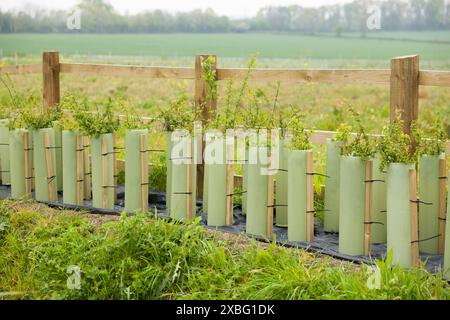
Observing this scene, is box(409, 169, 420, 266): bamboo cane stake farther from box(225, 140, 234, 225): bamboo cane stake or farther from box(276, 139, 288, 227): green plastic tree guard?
box(225, 140, 234, 225): bamboo cane stake

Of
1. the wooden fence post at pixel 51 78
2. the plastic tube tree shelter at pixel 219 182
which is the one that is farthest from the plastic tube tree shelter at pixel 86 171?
the wooden fence post at pixel 51 78

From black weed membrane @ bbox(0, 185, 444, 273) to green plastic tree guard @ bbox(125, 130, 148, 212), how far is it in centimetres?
15

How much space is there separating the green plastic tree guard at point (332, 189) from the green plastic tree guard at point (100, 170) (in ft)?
5.41

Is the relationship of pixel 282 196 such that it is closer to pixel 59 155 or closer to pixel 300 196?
pixel 300 196

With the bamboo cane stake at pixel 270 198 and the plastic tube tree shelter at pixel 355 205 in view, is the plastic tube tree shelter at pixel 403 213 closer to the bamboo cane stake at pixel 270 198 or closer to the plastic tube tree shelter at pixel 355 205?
the plastic tube tree shelter at pixel 355 205

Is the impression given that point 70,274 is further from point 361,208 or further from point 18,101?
point 18,101

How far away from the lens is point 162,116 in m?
5.26

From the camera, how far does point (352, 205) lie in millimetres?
4406

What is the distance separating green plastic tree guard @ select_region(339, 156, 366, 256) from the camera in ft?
14.3

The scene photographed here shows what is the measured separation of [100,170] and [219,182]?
1.04 m

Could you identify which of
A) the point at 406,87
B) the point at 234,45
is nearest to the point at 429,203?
the point at 406,87

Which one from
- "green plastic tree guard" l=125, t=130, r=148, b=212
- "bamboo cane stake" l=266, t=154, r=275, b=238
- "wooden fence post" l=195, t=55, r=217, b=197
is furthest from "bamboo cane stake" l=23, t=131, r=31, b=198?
"bamboo cane stake" l=266, t=154, r=275, b=238

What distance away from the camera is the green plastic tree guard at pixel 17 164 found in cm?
584
